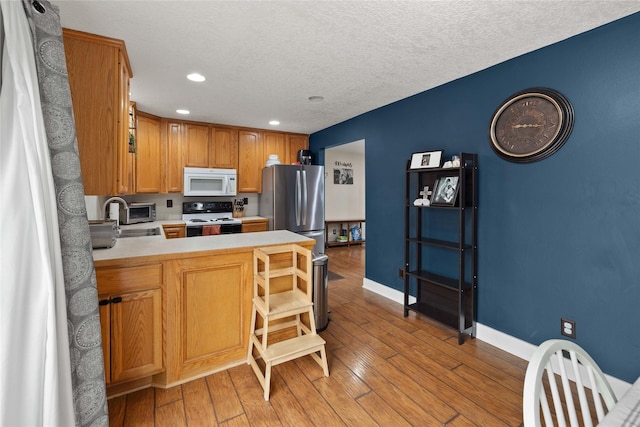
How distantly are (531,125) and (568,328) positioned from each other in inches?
59.5

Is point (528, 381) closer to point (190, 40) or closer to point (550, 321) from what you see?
point (550, 321)

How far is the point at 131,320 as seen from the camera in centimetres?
→ 180

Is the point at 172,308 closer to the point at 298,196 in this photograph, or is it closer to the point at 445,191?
the point at 445,191

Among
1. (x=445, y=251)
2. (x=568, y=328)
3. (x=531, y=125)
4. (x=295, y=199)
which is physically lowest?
(x=568, y=328)

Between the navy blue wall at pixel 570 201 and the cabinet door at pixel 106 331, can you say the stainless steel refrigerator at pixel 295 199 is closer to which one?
the navy blue wall at pixel 570 201

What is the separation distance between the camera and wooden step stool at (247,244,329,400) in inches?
75.0

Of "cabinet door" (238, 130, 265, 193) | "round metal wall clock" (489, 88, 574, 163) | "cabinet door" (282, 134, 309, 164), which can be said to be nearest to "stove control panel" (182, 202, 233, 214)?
"cabinet door" (238, 130, 265, 193)

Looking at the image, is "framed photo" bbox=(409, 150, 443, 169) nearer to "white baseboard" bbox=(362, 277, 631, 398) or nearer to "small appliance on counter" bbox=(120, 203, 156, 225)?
"white baseboard" bbox=(362, 277, 631, 398)

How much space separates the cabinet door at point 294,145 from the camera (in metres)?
5.20

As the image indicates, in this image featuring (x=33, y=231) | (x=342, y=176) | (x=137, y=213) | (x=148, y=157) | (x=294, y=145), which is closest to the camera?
(x=33, y=231)

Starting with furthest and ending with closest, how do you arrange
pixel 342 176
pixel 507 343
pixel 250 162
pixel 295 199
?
pixel 342 176, pixel 250 162, pixel 295 199, pixel 507 343

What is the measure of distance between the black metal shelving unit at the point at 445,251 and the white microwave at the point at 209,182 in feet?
9.23

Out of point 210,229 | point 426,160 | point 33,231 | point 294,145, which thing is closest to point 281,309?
point 33,231

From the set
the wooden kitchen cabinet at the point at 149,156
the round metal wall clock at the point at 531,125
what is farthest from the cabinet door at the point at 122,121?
the round metal wall clock at the point at 531,125
